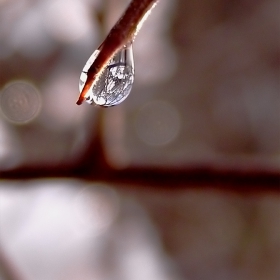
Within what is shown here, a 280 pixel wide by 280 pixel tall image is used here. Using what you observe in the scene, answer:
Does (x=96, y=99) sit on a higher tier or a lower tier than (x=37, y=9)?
lower

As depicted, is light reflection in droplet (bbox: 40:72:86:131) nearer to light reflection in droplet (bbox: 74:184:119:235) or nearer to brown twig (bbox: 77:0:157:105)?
light reflection in droplet (bbox: 74:184:119:235)

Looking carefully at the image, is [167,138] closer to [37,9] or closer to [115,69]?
[37,9]

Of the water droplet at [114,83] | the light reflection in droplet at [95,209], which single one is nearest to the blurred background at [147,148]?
the light reflection in droplet at [95,209]

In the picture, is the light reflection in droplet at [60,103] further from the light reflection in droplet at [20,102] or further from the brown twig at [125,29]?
the brown twig at [125,29]

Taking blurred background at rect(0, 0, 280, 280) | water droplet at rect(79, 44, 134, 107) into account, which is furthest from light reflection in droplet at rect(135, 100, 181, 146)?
water droplet at rect(79, 44, 134, 107)

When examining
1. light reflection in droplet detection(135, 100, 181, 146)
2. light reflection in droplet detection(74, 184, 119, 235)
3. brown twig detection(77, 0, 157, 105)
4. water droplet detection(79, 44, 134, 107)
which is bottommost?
light reflection in droplet detection(74, 184, 119, 235)

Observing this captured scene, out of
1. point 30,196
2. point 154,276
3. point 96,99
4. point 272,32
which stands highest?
point 272,32

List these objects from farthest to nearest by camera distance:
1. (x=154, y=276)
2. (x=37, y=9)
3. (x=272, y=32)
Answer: (x=272, y=32), (x=37, y=9), (x=154, y=276)

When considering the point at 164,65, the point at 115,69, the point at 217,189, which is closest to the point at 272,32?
the point at 164,65
